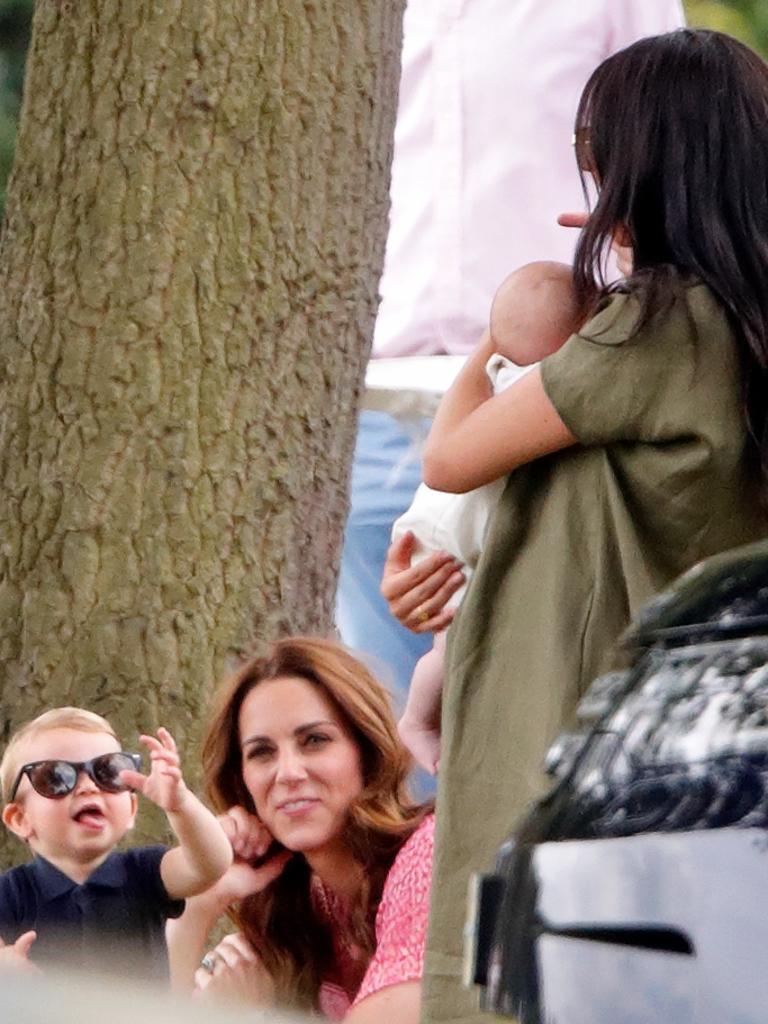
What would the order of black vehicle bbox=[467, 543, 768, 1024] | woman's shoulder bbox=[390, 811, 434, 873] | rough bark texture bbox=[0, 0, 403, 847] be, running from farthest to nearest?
rough bark texture bbox=[0, 0, 403, 847]
woman's shoulder bbox=[390, 811, 434, 873]
black vehicle bbox=[467, 543, 768, 1024]

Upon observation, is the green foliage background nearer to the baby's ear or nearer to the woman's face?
the baby's ear

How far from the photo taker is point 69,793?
12.9ft

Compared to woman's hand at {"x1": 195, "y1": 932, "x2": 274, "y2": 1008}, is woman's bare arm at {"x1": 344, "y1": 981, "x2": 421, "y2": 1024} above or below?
above

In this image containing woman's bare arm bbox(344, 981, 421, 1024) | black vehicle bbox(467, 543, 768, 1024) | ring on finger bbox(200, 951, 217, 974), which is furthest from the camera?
ring on finger bbox(200, 951, 217, 974)

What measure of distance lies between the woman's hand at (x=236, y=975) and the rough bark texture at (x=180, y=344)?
0.50 metres

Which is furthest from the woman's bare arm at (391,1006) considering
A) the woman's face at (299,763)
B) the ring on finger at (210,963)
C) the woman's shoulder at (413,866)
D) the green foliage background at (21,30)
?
the green foliage background at (21,30)

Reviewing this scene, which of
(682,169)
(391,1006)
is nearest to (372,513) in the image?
(391,1006)

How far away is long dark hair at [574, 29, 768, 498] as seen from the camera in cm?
312

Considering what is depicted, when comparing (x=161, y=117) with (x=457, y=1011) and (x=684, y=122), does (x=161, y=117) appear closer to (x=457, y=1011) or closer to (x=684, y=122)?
(x=684, y=122)

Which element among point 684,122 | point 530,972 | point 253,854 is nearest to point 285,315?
point 253,854

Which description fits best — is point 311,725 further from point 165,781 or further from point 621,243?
point 621,243

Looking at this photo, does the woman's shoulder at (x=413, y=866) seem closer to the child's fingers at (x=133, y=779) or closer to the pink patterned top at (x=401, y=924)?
the pink patterned top at (x=401, y=924)

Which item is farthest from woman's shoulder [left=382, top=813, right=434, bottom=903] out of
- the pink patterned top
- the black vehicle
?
the black vehicle

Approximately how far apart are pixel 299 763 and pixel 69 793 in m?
0.40
